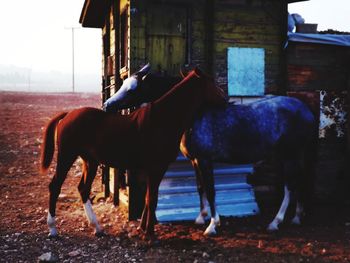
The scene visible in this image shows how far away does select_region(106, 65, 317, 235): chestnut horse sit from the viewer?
6500 mm

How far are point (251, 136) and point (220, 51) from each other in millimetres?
1880

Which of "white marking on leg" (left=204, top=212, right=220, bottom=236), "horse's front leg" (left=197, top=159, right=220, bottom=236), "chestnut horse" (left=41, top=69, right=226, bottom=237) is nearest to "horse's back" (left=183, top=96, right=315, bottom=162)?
"horse's front leg" (left=197, top=159, right=220, bottom=236)

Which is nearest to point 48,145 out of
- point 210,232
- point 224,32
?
point 210,232

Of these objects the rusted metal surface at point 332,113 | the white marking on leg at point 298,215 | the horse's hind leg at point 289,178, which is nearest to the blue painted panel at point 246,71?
the rusted metal surface at point 332,113

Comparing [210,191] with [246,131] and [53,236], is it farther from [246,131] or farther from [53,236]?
[53,236]

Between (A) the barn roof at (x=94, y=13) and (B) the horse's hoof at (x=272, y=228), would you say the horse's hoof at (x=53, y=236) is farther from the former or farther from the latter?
(A) the barn roof at (x=94, y=13)

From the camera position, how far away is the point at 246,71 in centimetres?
764

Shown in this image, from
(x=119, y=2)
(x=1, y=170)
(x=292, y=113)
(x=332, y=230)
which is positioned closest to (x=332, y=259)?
(x=332, y=230)

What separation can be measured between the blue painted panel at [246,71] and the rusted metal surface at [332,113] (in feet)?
4.33

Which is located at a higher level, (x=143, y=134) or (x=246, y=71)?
(x=246, y=71)

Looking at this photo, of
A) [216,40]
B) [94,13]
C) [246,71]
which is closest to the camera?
[216,40]

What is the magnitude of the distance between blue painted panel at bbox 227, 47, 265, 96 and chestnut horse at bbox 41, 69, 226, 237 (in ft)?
4.93

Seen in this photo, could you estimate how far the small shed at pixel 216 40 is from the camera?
23.2 feet

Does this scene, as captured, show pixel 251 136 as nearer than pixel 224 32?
Result: Yes
